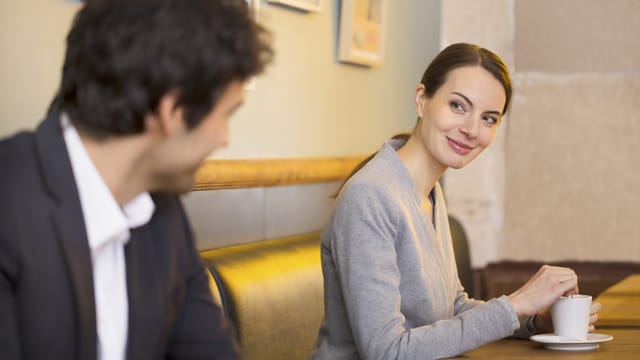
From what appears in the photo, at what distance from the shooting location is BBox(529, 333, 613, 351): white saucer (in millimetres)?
2202

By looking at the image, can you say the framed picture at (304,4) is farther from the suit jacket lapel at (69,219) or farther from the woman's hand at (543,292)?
the suit jacket lapel at (69,219)

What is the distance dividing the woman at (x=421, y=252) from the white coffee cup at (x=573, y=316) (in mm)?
32

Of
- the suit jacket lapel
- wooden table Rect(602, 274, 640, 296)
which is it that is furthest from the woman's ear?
the suit jacket lapel

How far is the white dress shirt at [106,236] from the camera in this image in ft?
4.71

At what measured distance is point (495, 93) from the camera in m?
2.52

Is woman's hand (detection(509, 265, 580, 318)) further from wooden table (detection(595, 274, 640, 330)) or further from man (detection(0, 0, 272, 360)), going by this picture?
man (detection(0, 0, 272, 360))

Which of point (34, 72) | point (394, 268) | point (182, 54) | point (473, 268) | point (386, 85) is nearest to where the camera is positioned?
point (182, 54)

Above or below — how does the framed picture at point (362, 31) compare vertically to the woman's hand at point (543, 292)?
above

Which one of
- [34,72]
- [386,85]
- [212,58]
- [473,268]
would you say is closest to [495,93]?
[34,72]

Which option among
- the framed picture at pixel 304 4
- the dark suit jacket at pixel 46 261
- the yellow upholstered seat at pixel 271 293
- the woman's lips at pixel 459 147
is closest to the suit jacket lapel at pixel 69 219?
the dark suit jacket at pixel 46 261

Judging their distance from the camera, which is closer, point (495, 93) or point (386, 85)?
point (495, 93)

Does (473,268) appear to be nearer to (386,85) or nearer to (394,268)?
(386,85)

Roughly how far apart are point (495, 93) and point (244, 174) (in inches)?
29.2

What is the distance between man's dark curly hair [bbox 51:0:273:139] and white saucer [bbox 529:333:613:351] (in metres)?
1.07
